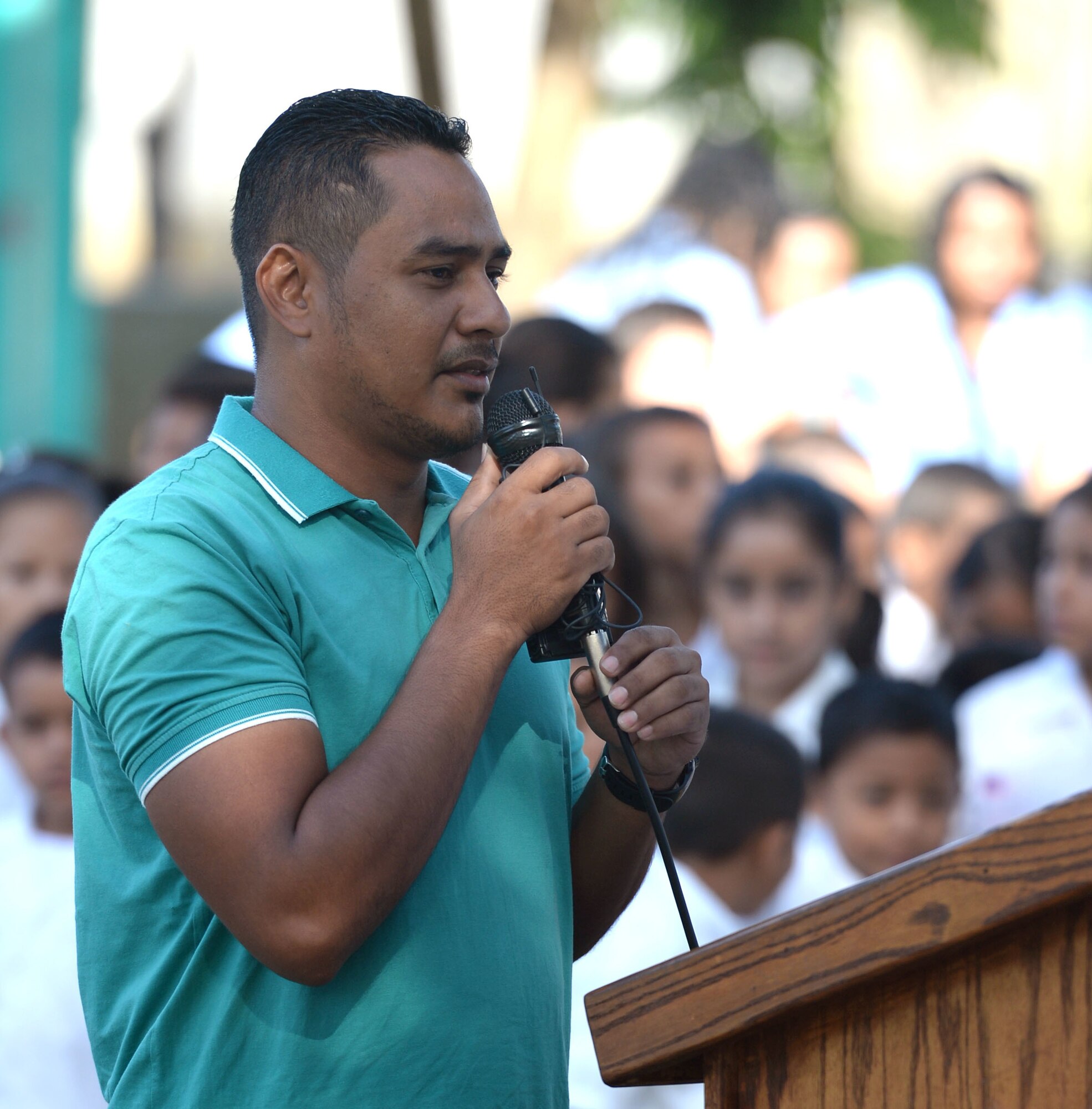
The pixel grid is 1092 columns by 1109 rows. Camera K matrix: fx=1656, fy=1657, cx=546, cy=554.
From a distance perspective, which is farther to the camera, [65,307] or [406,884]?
[65,307]

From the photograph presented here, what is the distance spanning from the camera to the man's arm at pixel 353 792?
1.63 m

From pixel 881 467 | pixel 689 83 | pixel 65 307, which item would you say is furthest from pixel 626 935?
pixel 689 83

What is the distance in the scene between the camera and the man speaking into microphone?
1.68 meters

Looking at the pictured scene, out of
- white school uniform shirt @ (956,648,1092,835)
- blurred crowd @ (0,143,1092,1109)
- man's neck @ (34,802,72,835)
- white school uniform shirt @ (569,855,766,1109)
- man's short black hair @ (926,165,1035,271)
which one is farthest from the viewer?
man's short black hair @ (926,165,1035,271)

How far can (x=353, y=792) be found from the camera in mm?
1660

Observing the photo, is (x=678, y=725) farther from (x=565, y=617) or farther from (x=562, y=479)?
(x=562, y=479)

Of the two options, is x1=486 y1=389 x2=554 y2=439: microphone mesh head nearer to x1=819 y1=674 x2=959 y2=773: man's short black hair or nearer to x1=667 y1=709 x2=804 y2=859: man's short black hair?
x1=667 y1=709 x2=804 y2=859: man's short black hair

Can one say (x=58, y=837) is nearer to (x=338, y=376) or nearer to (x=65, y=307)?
(x=338, y=376)

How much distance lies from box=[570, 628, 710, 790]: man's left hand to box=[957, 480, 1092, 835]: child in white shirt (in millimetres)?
2653

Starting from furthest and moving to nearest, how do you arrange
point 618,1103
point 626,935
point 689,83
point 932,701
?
point 689,83
point 932,701
point 626,935
point 618,1103

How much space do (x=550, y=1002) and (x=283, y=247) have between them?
0.96m

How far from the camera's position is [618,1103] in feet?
10.9

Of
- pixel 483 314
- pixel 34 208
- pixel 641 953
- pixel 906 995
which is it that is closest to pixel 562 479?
pixel 483 314

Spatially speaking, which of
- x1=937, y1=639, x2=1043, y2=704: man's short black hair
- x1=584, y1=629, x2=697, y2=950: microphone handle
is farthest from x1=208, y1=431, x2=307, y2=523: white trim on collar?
x1=937, y1=639, x2=1043, y2=704: man's short black hair
